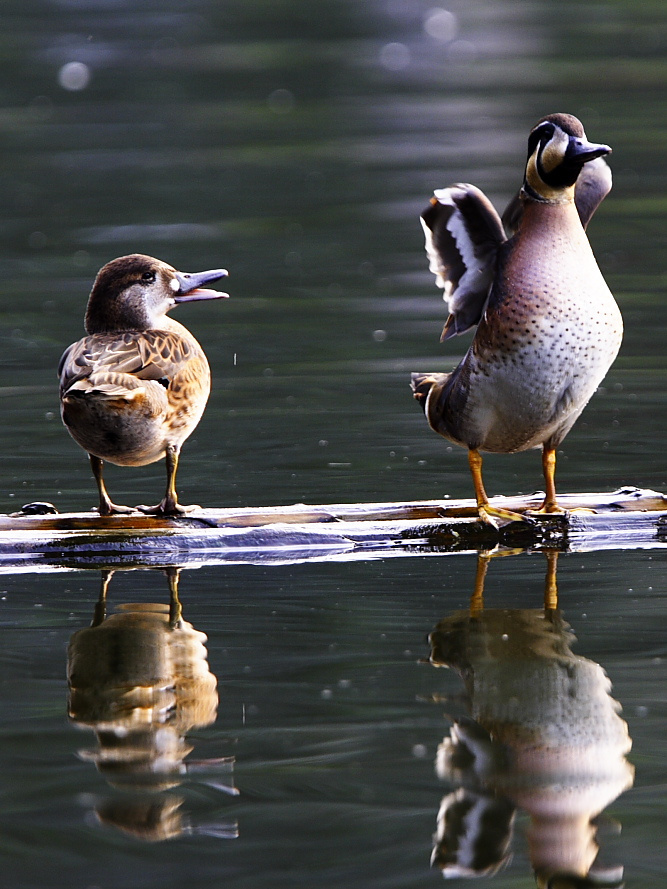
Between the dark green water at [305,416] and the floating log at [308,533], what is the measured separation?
107mm

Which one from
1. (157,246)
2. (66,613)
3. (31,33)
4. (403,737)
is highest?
(403,737)

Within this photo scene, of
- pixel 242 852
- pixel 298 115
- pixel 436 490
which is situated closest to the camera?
pixel 242 852

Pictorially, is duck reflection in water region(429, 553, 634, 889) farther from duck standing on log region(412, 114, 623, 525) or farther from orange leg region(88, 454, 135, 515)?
orange leg region(88, 454, 135, 515)

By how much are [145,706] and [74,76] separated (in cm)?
2109

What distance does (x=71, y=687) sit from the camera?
194 inches

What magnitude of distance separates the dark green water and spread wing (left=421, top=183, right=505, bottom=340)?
44.9 inches

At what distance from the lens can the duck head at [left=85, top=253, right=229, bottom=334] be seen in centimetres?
681

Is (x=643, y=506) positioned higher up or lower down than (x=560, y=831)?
lower down

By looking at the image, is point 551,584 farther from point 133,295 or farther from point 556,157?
point 133,295

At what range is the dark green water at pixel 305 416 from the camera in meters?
4.04

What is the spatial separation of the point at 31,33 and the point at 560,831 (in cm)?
2545

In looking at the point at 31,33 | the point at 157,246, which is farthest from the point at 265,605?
the point at 31,33

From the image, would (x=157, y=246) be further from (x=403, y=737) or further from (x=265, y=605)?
(x=403, y=737)

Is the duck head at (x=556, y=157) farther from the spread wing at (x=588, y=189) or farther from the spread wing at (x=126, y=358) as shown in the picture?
the spread wing at (x=126, y=358)
